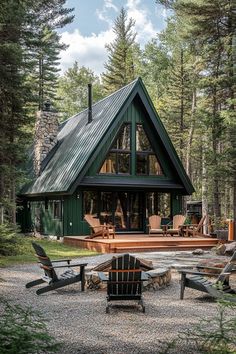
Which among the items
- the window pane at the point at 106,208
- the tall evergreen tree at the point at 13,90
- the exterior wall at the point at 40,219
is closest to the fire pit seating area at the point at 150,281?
the tall evergreen tree at the point at 13,90

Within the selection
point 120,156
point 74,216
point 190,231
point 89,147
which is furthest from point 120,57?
point 190,231

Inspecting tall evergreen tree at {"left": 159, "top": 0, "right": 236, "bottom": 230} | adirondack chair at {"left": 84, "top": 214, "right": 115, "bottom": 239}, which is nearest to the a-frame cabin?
adirondack chair at {"left": 84, "top": 214, "right": 115, "bottom": 239}

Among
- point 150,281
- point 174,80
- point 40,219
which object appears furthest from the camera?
point 174,80

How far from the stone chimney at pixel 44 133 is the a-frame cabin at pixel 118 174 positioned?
1.91m

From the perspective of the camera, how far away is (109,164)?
59.6 feet

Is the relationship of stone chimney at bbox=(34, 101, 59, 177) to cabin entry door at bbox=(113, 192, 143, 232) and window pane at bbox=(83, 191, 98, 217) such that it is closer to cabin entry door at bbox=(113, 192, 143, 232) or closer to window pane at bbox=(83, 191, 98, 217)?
window pane at bbox=(83, 191, 98, 217)

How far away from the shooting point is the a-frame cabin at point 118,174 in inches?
690

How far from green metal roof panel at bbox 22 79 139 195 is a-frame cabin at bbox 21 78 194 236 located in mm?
42

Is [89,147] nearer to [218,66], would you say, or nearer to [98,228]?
[98,228]

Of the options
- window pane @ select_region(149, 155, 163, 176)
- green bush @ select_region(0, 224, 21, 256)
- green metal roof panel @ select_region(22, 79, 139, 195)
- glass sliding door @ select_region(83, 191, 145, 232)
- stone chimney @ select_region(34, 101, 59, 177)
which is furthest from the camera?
stone chimney @ select_region(34, 101, 59, 177)

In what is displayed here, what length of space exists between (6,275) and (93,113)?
13.0 meters

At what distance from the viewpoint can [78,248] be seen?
51.2 feet

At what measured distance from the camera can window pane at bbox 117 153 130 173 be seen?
18.4m

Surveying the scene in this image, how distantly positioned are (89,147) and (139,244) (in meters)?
4.83
